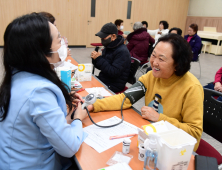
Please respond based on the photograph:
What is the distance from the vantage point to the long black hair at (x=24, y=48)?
2.55 feet

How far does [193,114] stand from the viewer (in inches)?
45.0

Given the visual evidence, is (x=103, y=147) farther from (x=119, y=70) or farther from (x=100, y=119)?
(x=119, y=70)

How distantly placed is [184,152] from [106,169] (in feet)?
1.11

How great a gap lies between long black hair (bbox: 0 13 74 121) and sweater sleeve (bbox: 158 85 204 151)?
87cm

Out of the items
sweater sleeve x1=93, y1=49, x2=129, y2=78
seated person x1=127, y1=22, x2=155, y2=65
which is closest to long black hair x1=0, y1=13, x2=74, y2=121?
sweater sleeve x1=93, y1=49, x2=129, y2=78

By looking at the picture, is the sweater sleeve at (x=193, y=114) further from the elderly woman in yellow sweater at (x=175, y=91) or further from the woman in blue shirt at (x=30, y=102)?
the woman in blue shirt at (x=30, y=102)

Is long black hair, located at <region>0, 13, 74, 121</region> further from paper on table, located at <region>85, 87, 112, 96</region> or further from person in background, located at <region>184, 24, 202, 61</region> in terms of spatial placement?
person in background, located at <region>184, 24, 202, 61</region>

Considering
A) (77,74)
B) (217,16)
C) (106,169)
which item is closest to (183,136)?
(106,169)

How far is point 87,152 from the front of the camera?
0.93 meters

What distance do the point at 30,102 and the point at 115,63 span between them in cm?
153

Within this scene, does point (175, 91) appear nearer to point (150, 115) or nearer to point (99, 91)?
point (150, 115)

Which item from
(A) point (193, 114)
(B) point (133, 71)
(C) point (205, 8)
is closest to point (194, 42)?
(B) point (133, 71)

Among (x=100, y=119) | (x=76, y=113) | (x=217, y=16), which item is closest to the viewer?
(x=76, y=113)

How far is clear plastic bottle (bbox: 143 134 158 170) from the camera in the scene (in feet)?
2.40
